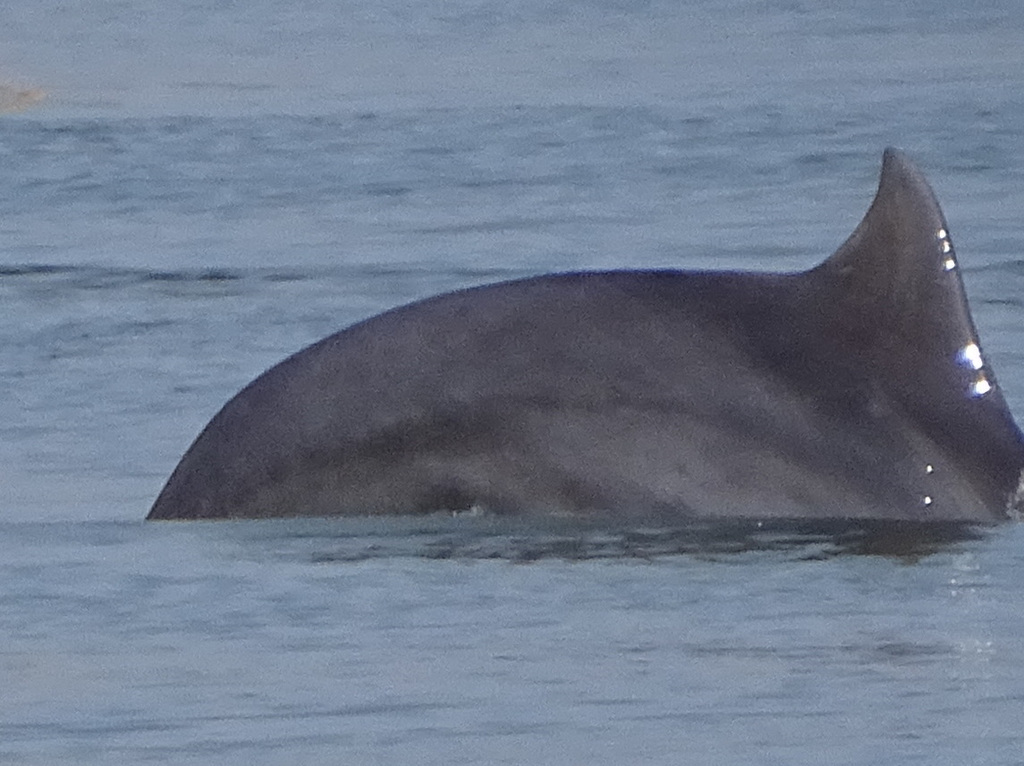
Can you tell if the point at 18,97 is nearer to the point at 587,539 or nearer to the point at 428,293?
the point at 428,293

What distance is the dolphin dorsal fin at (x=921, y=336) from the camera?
6746 millimetres

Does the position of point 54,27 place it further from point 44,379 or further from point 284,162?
point 44,379

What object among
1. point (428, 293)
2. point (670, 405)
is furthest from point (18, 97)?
point (670, 405)

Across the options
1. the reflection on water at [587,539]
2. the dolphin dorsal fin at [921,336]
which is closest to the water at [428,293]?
the reflection on water at [587,539]

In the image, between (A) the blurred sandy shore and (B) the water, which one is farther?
(A) the blurred sandy shore

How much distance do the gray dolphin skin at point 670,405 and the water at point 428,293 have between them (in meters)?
0.10

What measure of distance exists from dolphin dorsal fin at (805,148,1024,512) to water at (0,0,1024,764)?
22cm

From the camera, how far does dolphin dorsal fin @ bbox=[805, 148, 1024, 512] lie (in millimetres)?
6746

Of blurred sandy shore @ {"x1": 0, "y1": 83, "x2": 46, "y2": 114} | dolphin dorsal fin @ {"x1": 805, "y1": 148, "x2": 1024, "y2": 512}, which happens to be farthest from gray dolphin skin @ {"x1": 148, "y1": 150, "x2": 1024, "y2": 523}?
blurred sandy shore @ {"x1": 0, "y1": 83, "x2": 46, "y2": 114}

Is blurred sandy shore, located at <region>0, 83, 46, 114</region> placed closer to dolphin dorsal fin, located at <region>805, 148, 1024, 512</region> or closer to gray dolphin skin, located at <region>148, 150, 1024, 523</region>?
gray dolphin skin, located at <region>148, 150, 1024, 523</region>

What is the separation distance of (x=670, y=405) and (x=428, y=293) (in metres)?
3.78

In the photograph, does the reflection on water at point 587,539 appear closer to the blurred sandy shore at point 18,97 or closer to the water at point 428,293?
the water at point 428,293

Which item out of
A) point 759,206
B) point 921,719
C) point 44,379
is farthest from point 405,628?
point 759,206

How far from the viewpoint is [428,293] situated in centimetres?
1041
